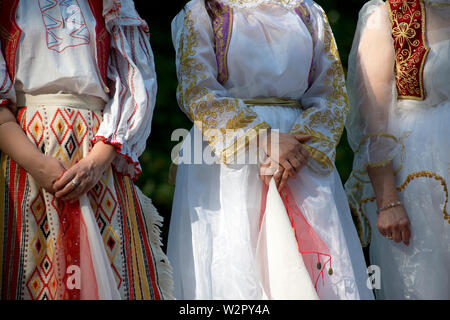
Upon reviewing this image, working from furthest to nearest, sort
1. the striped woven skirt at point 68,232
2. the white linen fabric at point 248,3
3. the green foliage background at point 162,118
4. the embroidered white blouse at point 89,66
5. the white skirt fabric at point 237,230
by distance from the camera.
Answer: the green foliage background at point 162,118, the white linen fabric at point 248,3, the white skirt fabric at point 237,230, the embroidered white blouse at point 89,66, the striped woven skirt at point 68,232

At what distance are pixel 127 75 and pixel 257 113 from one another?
0.52 m

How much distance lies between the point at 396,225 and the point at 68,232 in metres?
1.29

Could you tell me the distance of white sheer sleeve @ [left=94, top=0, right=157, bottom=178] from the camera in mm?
2498

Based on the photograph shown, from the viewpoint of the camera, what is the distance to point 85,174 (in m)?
2.37

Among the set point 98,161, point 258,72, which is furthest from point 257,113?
point 98,161

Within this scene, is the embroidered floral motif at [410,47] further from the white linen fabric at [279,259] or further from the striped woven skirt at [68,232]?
the striped woven skirt at [68,232]

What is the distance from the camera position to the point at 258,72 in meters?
2.83

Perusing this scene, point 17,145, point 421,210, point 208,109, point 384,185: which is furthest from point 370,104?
point 17,145

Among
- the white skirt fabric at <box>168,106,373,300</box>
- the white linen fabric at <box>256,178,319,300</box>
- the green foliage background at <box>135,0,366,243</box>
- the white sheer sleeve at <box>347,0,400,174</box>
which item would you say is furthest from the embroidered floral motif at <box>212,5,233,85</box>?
the green foliage background at <box>135,0,366,243</box>

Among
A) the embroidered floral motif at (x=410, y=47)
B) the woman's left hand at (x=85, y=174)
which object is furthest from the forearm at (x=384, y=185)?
the woman's left hand at (x=85, y=174)

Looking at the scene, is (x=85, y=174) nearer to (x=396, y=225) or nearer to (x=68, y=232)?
(x=68, y=232)

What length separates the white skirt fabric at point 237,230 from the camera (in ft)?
8.57

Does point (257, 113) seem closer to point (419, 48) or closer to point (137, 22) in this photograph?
point (137, 22)

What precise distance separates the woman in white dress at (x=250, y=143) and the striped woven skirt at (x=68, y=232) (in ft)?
0.87
